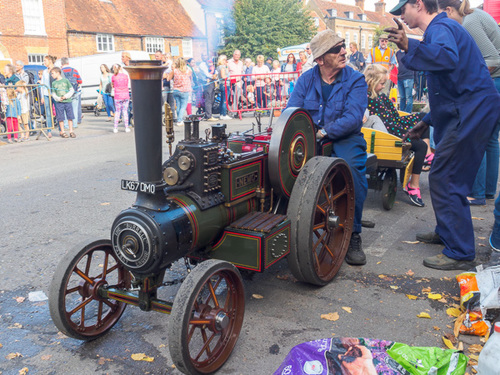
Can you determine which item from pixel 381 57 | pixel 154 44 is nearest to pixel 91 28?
pixel 154 44

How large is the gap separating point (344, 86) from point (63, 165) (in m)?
6.00

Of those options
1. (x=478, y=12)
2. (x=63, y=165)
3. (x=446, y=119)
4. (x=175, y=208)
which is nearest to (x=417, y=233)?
(x=446, y=119)

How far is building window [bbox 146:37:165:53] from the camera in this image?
32.0m

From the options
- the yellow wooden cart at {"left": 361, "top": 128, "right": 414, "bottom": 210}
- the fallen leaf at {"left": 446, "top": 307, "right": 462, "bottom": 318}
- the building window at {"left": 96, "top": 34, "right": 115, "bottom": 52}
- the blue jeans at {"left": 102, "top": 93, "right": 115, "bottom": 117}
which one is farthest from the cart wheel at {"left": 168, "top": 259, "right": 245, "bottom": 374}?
the building window at {"left": 96, "top": 34, "right": 115, "bottom": 52}

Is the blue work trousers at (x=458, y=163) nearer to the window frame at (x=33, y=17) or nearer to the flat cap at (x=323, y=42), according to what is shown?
the flat cap at (x=323, y=42)

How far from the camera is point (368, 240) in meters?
4.66

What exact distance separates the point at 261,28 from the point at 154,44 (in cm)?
872

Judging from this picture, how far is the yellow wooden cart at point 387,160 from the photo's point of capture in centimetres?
531

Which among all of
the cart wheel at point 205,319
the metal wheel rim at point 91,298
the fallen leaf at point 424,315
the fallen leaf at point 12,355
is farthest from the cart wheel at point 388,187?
the fallen leaf at point 12,355

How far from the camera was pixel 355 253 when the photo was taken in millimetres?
4023

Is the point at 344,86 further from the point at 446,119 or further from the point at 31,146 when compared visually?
the point at 31,146

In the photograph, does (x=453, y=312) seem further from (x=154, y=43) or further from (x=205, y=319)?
(x=154, y=43)

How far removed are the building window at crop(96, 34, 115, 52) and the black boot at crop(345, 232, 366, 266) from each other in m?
28.2

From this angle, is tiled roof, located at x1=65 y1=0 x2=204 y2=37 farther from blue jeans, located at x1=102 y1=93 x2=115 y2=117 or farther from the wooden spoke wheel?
the wooden spoke wheel
